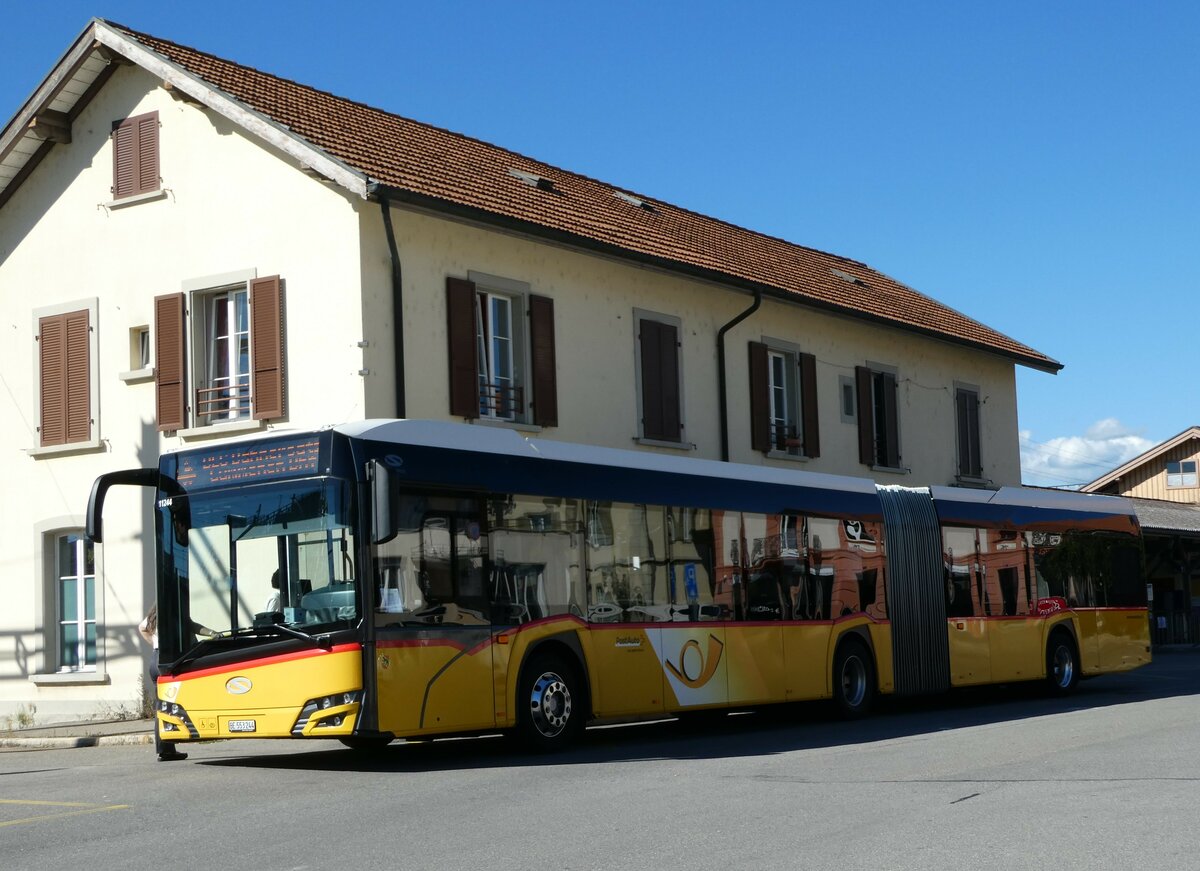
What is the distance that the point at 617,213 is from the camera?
24.7 meters

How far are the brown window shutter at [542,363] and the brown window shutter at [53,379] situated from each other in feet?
20.8

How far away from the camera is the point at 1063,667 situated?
21547 mm

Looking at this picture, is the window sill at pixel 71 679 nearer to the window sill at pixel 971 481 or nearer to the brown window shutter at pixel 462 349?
the brown window shutter at pixel 462 349

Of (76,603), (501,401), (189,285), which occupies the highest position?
(189,285)

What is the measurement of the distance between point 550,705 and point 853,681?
5.52 meters

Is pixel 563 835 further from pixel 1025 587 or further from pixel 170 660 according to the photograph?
pixel 1025 587

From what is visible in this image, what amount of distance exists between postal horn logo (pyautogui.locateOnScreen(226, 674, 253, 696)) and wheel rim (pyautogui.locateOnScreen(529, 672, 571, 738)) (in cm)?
251

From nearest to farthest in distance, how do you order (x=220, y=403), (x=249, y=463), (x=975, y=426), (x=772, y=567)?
(x=249, y=463) → (x=772, y=567) → (x=220, y=403) → (x=975, y=426)

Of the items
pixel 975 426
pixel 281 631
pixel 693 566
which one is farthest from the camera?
pixel 975 426


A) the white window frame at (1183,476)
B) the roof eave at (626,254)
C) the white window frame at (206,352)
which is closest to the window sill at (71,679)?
the white window frame at (206,352)

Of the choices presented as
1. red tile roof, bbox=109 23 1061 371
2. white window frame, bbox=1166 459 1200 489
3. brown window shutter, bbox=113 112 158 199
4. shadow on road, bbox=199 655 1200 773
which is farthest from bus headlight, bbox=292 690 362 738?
white window frame, bbox=1166 459 1200 489

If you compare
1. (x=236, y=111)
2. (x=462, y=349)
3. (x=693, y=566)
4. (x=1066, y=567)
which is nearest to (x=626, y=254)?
(x=462, y=349)

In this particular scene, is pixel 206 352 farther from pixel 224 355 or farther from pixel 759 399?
pixel 759 399

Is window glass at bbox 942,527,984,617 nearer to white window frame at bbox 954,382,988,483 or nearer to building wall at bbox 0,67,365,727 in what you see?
building wall at bbox 0,67,365,727
